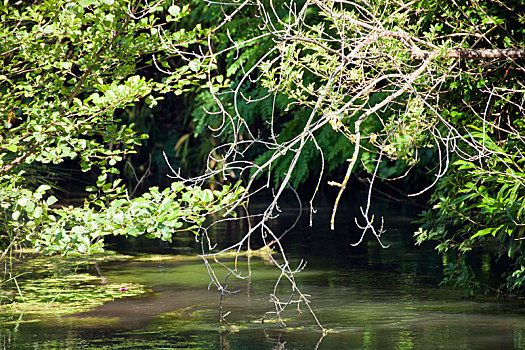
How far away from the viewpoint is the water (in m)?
6.90

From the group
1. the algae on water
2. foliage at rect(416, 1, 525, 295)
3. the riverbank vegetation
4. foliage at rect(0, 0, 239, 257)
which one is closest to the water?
the algae on water

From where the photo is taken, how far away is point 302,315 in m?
7.97

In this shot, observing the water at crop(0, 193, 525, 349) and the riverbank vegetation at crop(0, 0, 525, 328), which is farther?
the riverbank vegetation at crop(0, 0, 525, 328)

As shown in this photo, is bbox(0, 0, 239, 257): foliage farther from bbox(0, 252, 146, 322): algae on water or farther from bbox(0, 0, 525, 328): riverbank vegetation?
bbox(0, 252, 146, 322): algae on water

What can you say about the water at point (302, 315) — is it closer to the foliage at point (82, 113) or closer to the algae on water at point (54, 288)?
the algae on water at point (54, 288)

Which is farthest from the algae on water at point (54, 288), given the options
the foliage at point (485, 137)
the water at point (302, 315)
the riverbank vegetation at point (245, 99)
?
the foliage at point (485, 137)

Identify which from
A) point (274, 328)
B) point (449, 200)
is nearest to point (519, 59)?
point (449, 200)

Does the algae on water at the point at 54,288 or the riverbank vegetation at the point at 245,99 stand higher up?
the riverbank vegetation at the point at 245,99

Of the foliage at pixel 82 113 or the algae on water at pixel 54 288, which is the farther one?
the algae on water at pixel 54 288

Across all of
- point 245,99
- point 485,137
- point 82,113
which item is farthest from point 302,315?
point 82,113

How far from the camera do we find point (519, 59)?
794 centimetres

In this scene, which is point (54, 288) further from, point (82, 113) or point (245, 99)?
point (245, 99)

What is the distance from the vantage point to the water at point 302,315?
690 centimetres

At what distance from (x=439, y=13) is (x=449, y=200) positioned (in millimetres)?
1735
